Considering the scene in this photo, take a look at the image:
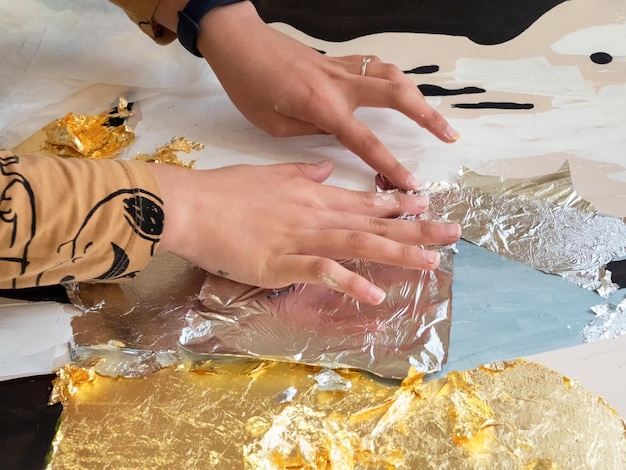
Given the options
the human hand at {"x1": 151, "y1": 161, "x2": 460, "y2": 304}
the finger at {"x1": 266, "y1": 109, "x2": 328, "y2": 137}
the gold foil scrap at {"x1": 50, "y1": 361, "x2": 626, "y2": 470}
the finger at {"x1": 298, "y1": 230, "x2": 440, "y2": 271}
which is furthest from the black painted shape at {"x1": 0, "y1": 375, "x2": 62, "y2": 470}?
the finger at {"x1": 266, "y1": 109, "x2": 328, "y2": 137}

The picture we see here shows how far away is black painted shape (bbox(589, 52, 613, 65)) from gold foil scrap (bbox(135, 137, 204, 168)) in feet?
2.12

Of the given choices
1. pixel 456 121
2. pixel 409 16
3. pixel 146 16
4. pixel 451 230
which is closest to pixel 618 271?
pixel 451 230

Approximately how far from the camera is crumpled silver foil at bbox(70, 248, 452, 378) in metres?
0.67

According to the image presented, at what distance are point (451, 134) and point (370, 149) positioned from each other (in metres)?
0.13

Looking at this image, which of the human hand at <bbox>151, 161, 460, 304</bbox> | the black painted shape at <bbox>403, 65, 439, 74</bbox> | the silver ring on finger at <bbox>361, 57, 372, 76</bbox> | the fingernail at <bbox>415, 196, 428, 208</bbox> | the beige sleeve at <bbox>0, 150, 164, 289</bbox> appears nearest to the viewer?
the beige sleeve at <bbox>0, 150, 164, 289</bbox>

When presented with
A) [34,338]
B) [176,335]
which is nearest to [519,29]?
[176,335]

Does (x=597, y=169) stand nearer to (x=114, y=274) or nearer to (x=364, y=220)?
(x=364, y=220)

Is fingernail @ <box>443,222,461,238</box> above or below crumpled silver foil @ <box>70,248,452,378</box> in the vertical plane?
above

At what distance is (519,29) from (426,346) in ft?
2.18

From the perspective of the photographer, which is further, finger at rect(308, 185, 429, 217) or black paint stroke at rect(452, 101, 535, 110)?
black paint stroke at rect(452, 101, 535, 110)

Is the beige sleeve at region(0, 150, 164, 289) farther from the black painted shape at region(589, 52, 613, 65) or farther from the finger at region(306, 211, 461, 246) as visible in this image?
the black painted shape at region(589, 52, 613, 65)

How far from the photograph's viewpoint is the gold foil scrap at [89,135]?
90 cm

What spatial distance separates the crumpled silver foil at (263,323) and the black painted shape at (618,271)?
0.62ft

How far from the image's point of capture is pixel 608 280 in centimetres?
73
